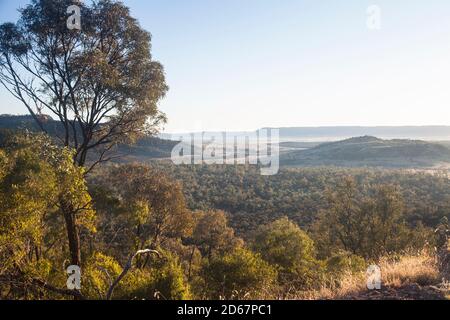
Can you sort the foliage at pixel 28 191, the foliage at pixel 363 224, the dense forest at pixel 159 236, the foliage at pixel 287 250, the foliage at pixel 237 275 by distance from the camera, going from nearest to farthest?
the foliage at pixel 28 191 → the dense forest at pixel 159 236 → the foliage at pixel 237 275 → the foliage at pixel 287 250 → the foliage at pixel 363 224

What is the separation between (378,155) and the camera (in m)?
97.7

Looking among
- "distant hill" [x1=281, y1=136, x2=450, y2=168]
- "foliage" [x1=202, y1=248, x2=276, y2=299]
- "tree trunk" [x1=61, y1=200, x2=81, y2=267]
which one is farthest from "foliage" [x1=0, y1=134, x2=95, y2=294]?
"distant hill" [x1=281, y1=136, x2=450, y2=168]

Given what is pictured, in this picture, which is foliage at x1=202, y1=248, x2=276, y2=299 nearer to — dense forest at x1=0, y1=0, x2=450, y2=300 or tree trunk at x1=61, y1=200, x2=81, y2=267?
dense forest at x1=0, y1=0, x2=450, y2=300

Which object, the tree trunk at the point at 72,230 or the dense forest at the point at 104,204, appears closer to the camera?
the dense forest at the point at 104,204

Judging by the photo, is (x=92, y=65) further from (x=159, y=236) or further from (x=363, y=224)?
(x=363, y=224)

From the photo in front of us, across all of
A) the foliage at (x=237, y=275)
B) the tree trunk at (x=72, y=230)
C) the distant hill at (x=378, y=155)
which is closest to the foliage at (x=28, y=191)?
the tree trunk at (x=72, y=230)

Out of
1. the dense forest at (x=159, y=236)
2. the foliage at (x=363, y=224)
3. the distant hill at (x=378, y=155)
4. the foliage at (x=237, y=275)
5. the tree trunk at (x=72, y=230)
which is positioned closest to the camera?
the dense forest at (x=159, y=236)

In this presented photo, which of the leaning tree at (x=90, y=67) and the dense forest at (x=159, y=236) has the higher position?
the leaning tree at (x=90, y=67)

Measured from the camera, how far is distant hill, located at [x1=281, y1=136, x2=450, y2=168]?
90.1 m

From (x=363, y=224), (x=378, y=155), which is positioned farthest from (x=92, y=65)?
(x=378, y=155)

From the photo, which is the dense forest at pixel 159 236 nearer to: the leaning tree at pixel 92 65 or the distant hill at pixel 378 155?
the leaning tree at pixel 92 65

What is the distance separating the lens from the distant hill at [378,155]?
90.1 m

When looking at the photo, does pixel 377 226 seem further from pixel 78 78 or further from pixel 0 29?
pixel 0 29
